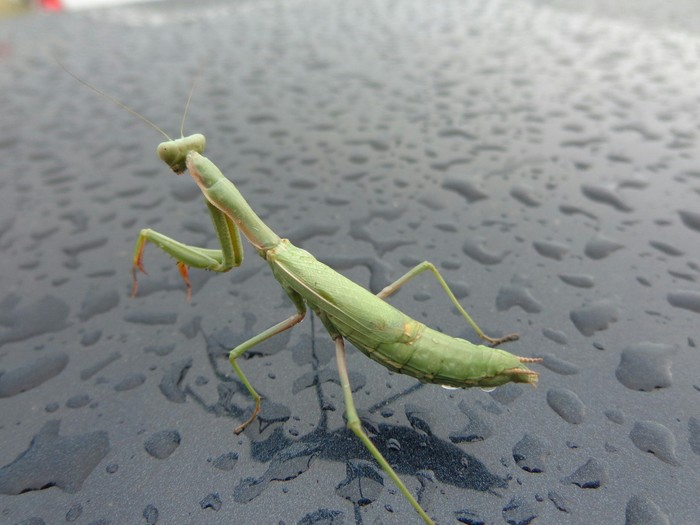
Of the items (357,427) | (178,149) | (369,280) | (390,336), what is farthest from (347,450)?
(178,149)

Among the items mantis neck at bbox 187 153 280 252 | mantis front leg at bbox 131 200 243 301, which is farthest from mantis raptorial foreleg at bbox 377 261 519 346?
mantis front leg at bbox 131 200 243 301

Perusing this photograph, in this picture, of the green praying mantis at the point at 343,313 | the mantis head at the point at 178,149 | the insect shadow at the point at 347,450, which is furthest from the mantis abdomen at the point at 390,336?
the mantis head at the point at 178,149

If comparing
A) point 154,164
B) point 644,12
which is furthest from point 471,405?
point 644,12

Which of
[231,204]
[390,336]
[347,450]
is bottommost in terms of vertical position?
[347,450]

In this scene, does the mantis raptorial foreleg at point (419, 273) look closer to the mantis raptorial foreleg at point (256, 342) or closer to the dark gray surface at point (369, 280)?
the dark gray surface at point (369, 280)

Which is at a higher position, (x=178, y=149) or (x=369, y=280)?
(x=178, y=149)

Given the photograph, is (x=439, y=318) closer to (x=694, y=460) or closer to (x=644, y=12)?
(x=694, y=460)

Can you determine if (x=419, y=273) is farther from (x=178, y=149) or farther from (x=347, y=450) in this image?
(x=178, y=149)

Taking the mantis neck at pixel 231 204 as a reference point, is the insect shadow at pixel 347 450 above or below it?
below
